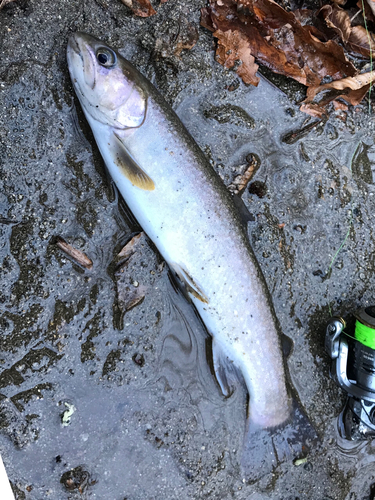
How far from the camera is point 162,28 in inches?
110

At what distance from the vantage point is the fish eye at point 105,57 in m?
2.43

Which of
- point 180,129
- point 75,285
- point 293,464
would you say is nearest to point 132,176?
point 180,129

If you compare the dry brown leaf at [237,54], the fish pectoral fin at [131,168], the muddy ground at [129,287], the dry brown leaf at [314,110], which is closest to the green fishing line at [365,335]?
the muddy ground at [129,287]

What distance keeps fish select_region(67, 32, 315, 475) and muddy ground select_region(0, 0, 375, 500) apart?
195 millimetres

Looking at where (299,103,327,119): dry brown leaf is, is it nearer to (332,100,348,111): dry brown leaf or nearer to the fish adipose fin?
(332,100,348,111): dry brown leaf

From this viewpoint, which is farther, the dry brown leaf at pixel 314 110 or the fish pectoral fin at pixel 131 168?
the dry brown leaf at pixel 314 110

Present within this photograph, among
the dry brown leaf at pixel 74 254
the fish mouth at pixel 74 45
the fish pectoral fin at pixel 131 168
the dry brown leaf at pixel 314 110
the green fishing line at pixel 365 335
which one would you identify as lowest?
the green fishing line at pixel 365 335

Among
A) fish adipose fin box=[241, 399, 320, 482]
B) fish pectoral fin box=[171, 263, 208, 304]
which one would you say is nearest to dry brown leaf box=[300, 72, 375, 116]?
fish pectoral fin box=[171, 263, 208, 304]

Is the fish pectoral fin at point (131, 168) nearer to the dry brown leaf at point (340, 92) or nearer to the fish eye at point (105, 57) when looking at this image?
the fish eye at point (105, 57)

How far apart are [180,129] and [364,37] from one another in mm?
1835

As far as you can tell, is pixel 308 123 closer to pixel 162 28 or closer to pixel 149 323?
pixel 162 28

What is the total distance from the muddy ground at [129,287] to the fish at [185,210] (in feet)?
0.64

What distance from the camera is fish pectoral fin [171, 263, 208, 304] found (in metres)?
2.59

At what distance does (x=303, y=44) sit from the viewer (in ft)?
9.84
